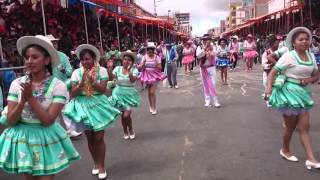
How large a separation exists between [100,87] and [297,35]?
2.65m

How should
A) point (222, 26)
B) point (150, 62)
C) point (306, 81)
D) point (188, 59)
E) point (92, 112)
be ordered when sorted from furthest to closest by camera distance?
point (222, 26), point (188, 59), point (150, 62), point (306, 81), point (92, 112)

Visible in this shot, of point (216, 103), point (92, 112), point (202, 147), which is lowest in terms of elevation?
point (202, 147)

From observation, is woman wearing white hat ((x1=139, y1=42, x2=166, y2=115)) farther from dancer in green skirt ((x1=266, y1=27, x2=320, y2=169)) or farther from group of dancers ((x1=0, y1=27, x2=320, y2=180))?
dancer in green skirt ((x1=266, y1=27, x2=320, y2=169))

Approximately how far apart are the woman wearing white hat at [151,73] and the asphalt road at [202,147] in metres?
0.44

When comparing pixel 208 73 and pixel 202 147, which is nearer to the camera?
pixel 202 147

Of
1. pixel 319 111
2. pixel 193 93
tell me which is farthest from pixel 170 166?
pixel 193 93

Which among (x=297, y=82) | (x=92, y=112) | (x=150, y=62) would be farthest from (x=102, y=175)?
(x=150, y=62)

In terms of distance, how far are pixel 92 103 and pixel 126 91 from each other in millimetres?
2199

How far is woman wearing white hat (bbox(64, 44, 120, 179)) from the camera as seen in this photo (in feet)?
19.8

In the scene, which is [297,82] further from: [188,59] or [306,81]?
[188,59]

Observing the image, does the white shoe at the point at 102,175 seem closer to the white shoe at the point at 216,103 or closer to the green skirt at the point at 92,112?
the green skirt at the point at 92,112

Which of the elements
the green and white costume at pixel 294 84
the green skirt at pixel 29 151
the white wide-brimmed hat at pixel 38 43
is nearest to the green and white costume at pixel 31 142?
the green skirt at pixel 29 151

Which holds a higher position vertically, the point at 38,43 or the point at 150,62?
the point at 38,43

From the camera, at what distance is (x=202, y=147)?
25.0 feet
